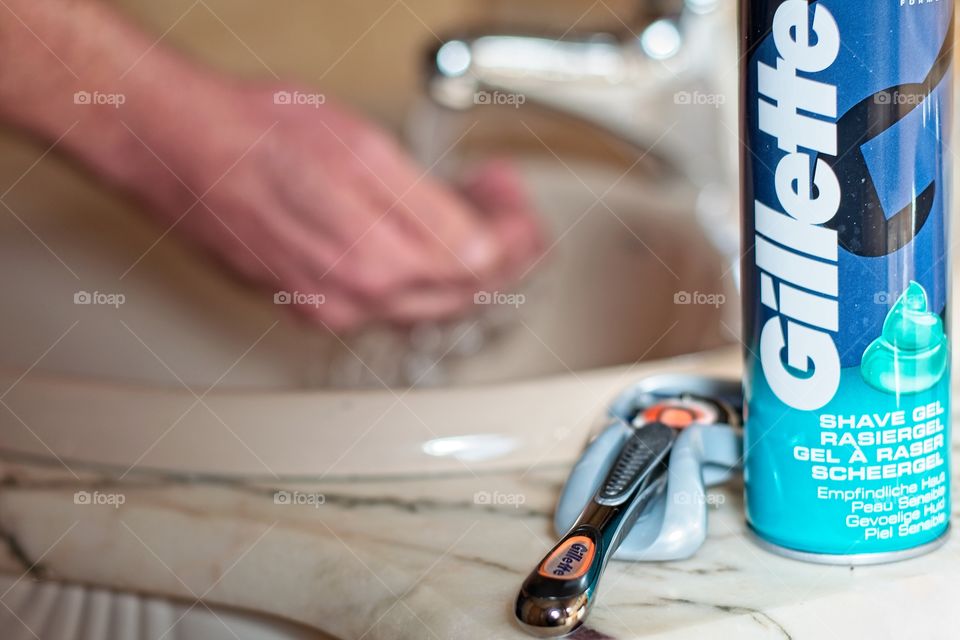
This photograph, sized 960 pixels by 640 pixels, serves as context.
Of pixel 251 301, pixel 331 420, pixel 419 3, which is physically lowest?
pixel 251 301

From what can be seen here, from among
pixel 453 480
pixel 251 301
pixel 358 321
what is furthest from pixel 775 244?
pixel 251 301

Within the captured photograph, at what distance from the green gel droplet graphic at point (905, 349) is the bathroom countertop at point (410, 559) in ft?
0.18

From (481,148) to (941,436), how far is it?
800 millimetres

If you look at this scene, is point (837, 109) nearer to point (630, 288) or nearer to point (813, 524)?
point (813, 524)

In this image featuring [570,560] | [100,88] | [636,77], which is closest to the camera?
[570,560]

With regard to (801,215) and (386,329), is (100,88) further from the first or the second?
(801,215)

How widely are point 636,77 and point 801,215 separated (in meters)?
0.46

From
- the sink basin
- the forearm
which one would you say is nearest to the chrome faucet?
the sink basin

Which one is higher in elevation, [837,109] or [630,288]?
[837,109]

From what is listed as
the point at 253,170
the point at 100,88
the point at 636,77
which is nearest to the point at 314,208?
the point at 253,170

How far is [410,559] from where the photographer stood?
32 cm

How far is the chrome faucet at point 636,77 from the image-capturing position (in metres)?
0.66

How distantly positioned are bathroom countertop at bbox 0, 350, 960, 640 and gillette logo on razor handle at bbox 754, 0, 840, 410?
57 mm

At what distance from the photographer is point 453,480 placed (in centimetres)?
38
